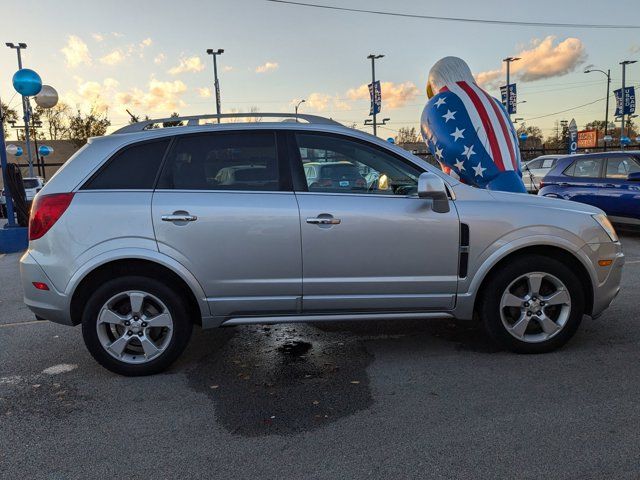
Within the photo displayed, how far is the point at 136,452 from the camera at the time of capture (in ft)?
9.64

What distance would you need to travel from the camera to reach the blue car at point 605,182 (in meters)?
9.67

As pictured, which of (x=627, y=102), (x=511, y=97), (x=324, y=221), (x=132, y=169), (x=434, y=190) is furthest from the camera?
(x=627, y=102)

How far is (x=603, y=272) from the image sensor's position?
4160mm

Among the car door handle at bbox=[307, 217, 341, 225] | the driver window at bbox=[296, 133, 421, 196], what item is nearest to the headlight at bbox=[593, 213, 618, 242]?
the driver window at bbox=[296, 133, 421, 196]

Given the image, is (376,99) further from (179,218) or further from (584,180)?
(179,218)

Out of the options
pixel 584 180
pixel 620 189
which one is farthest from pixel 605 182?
pixel 584 180

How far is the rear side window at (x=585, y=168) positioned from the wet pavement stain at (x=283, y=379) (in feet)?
26.0

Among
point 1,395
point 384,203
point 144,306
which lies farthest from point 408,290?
point 1,395

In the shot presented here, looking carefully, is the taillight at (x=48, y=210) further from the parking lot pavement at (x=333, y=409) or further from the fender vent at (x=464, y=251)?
the fender vent at (x=464, y=251)

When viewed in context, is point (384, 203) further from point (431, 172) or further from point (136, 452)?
point (136, 452)

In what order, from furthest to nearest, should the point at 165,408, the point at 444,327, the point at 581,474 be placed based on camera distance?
1. the point at 444,327
2. the point at 165,408
3. the point at 581,474

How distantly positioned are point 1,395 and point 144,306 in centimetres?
116

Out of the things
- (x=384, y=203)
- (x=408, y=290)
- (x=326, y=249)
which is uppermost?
(x=384, y=203)

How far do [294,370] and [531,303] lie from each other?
192cm
